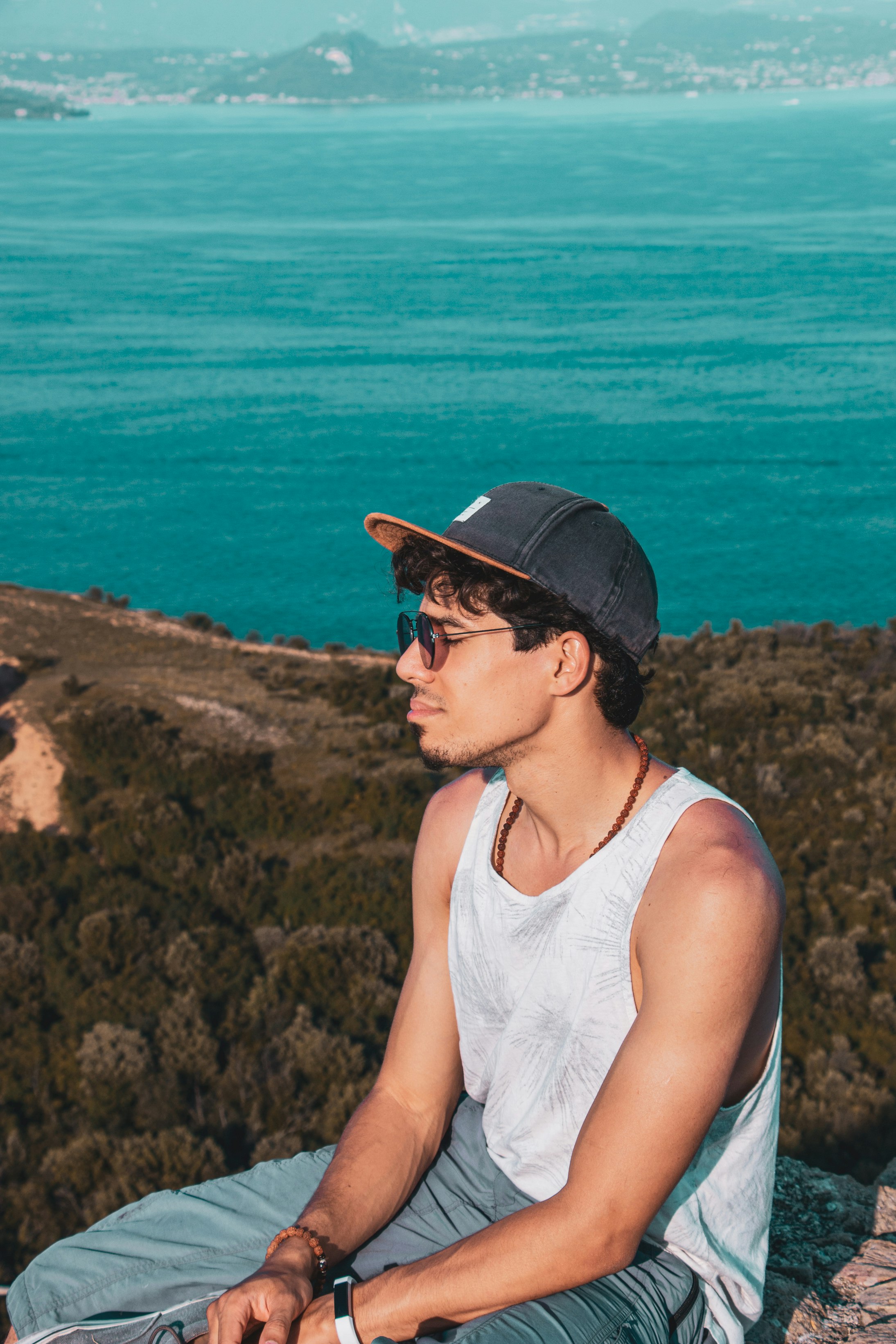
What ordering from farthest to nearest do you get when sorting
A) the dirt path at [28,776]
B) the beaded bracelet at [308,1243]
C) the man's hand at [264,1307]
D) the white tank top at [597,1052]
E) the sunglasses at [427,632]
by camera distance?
the dirt path at [28,776] → the sunglasses at [427,632] → the beaded bracelet at [308,1243] → the white tank top at [597,1052] → the man's hand at [264,1307]

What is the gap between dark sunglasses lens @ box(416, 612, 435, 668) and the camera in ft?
7.89

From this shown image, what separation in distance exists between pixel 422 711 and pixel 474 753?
0.17 meters

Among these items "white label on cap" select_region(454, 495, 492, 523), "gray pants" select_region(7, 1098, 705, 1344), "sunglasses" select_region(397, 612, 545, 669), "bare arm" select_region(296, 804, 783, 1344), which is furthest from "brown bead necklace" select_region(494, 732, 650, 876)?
"gray pants" select_region(7, 1098, 705, 1344)

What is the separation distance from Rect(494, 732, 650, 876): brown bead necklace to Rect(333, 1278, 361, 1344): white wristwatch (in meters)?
0.84

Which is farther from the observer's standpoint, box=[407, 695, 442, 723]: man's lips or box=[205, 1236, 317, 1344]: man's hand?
box=[407, 695, 442, 723]: man's lips

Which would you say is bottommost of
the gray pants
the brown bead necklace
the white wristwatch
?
the gray pants

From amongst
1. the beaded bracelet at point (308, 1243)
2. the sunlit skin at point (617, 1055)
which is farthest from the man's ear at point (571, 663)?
the beaded bracelet at point (308, 1243)

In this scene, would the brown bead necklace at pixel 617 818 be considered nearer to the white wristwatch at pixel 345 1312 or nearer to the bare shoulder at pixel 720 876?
the bare shoulder at pixel 720 876

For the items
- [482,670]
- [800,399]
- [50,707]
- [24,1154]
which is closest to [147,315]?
[800,399]

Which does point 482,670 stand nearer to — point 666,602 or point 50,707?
point 50,707

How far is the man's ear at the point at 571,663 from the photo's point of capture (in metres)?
2.28

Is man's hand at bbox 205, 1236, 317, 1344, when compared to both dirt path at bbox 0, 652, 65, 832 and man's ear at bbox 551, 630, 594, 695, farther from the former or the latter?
dirt path at bbox 0, 652, 65, 832

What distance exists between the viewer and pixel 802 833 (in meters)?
13.3

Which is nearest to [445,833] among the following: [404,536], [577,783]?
[577,783]
